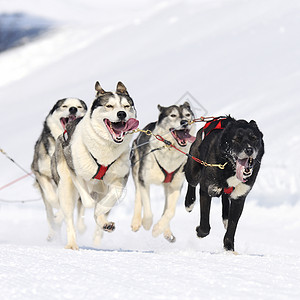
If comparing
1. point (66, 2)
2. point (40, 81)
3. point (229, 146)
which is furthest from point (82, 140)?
point (66, 2)

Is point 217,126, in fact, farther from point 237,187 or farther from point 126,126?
point 126,126

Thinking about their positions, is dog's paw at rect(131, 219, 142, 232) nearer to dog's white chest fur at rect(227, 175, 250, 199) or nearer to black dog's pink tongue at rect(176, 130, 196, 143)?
black dog's pink tongue at rect(176, 130, 196, 143)

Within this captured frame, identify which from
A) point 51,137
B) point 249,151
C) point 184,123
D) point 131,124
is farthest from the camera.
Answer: point 51,137

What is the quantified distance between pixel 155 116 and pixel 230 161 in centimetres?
1030

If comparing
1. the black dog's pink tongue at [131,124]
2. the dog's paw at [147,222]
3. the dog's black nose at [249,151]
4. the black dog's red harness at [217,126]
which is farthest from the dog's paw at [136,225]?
the dog's black nose at [249,151]

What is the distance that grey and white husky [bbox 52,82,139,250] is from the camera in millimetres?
4660

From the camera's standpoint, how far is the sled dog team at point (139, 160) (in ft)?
14.2

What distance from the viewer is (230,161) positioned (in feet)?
14.0

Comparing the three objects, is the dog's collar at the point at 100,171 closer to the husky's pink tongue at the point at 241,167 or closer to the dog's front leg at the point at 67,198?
the dog's front leg at the point at 67,198

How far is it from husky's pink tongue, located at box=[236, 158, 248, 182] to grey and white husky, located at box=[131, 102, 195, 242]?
1.55 metres

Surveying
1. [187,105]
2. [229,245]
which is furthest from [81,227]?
[229,245]

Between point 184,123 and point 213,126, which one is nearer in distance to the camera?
point 213,126

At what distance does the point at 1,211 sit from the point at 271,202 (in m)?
4.19

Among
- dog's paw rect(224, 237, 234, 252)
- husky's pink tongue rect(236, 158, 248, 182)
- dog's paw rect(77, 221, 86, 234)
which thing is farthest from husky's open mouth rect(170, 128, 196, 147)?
husky's pink tongue rect(236, 158, 248, 182)
